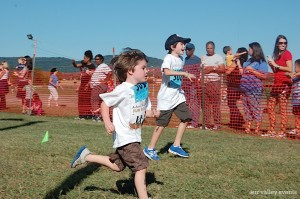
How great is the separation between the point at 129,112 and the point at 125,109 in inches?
1.9

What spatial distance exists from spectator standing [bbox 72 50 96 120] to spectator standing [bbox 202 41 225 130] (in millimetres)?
4248

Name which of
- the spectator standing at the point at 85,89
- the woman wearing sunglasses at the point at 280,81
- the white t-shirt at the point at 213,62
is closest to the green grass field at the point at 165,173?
the woman wearing sunglasses at the point at 280,81

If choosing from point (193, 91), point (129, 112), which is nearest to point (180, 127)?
point (129, 112)

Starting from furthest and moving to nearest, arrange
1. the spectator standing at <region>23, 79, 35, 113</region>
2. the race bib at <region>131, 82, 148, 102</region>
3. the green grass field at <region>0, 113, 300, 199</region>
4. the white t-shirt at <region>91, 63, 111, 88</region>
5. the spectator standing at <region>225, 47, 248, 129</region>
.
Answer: the spectator standing at <region>23, 79, 35, 113</region>
the white t-shirt at <region>91, 63, 111, 88</region>
the spectator standing at <region>225, 47, 248, 129</region>
the green grass field at <region>0, 113, 300, 199</region>
the race bib at <region>131, 82, 148, 102</region>

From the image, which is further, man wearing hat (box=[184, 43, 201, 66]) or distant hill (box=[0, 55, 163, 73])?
distant hill (box=[0, 55, 163, 73])

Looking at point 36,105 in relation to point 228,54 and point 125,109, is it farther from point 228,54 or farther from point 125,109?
point 125,109

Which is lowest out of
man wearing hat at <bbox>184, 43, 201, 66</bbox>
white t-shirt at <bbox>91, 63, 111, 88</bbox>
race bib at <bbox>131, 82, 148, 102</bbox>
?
race bib at <bbox>131, 82, 148, 102</bbox>

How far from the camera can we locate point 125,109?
3.95m

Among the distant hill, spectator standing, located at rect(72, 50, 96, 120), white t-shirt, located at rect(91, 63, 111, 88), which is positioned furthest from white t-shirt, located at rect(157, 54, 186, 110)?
the distant hill

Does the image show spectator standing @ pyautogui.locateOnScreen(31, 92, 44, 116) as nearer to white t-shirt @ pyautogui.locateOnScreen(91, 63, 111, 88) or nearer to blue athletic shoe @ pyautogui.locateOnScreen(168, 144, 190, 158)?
white t-shirt @ pyautogui.locateOnScreen(91, 63, 111, 88)

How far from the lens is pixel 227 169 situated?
203 inches

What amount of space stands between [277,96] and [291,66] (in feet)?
2.62

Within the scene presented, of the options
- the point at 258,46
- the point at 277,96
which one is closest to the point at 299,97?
the point at 277,96

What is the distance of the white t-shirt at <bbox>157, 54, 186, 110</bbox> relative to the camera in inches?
243
